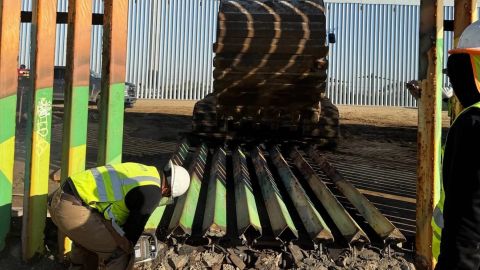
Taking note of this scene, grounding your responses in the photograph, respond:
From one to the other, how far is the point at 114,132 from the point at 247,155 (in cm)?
481

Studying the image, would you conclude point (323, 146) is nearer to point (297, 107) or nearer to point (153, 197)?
point (297, 107)

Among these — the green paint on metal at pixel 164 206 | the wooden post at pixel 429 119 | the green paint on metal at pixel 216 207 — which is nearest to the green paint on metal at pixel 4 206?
the green paint on metal at pixel 164 206

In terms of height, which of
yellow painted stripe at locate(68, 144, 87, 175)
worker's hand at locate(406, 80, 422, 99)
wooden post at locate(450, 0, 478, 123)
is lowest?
yellow painted stripe at locate(68, 144, 87, 175)

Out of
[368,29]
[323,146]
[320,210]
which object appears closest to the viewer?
[320,210]

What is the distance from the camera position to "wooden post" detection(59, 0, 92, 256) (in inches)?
161

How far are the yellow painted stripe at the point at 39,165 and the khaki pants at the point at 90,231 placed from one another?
25.4 inches

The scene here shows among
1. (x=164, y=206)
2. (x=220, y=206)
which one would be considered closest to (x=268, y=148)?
(x=220, y=206)

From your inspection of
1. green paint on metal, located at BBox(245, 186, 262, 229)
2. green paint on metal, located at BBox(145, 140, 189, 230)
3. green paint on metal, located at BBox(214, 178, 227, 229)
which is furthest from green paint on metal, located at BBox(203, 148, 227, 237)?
green paint on metal, located at BBox(145, 140, 189, 230)

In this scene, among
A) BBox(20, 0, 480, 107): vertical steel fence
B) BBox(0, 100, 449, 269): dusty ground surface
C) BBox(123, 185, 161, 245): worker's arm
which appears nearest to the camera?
BBox(123, 185, 161, 245): worker's arm

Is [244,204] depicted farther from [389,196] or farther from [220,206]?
[389,196]

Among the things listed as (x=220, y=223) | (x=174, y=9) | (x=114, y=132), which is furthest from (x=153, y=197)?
(x=174, y=9)

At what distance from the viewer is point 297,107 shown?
349 inches

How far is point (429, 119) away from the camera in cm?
→ 346

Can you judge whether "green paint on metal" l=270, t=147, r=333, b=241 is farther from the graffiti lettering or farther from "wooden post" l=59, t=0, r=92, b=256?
the graffiti lettering
